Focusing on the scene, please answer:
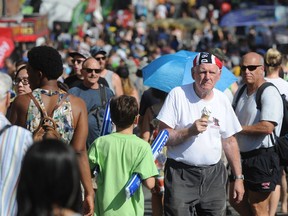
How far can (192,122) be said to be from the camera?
764 centimetres

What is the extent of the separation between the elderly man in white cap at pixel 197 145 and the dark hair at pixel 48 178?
3.58 metres

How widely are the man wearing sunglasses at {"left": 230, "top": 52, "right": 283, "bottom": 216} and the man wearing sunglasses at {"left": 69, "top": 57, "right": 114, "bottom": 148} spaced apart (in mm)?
1309

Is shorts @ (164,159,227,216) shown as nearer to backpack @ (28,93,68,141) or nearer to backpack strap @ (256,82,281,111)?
backpack strap @ (256,82,281,111)

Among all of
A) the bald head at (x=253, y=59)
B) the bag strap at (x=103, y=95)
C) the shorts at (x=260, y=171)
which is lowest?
the shorts at (x=260, y=171)

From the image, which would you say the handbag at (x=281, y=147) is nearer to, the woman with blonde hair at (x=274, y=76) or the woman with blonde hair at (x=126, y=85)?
the woman with blonde hair at (x=274, y=76)

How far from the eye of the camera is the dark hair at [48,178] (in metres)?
3.94

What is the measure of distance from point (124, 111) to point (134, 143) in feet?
0.82

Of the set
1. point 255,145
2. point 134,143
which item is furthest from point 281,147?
point 134,143

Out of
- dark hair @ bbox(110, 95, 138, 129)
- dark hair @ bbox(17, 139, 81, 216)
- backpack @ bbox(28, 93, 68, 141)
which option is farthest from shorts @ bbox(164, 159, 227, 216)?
dark hair @ bbox(17, 139, 81, 216)

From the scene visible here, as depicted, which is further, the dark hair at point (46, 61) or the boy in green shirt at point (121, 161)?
the boy in green shirt at point (121, 161)

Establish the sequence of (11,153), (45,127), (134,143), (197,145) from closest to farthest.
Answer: (11,153) → (45,127) → (134,143) → (197,145)

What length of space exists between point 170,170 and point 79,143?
1.31 m

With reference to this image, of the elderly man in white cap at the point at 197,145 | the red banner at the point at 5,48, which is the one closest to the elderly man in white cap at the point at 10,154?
the elderly man in white cap at the point at 197,145

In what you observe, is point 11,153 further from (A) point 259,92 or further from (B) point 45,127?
(A) point 259,92
